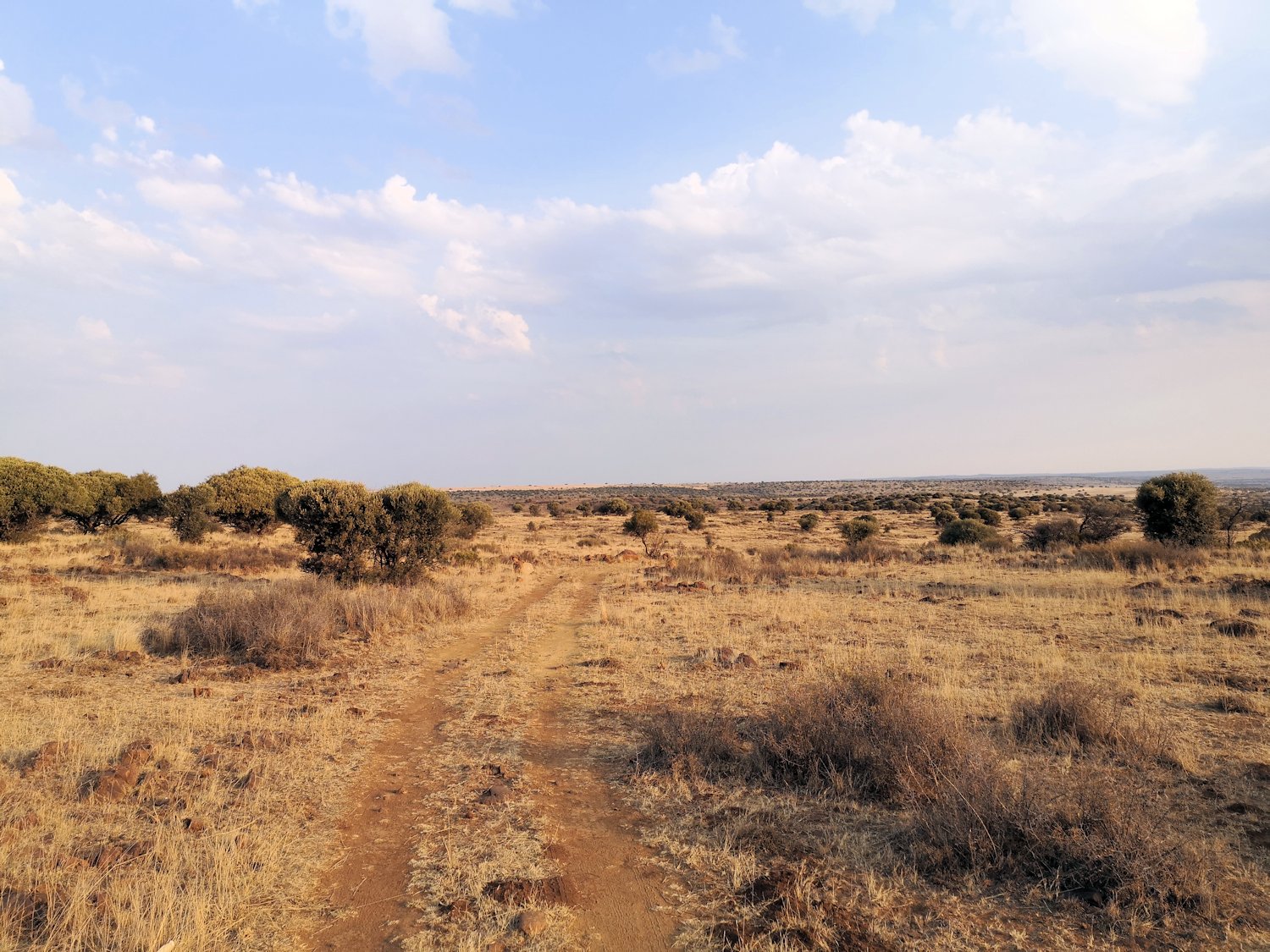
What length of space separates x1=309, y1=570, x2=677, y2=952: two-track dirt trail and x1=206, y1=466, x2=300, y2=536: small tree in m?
30.6

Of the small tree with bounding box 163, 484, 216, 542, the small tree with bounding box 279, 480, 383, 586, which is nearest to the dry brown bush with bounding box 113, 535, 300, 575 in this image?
the small tree with bounding box 163, 484, 216, 542

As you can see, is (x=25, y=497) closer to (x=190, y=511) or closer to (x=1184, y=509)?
(x=190, y=511)

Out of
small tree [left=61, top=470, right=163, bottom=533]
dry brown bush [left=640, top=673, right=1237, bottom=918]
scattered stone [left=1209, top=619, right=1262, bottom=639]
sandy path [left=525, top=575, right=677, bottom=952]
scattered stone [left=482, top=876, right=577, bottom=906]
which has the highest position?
small tree [left=61, top=470, right=163, bottom=533]

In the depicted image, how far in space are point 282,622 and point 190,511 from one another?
84.8 feet

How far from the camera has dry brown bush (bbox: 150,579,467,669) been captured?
38.1 feet

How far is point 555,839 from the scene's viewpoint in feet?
18.1

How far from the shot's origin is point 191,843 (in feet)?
16.9

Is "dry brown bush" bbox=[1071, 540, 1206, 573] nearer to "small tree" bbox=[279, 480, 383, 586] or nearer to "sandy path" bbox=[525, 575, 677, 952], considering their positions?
"sandy path" bbox=[525, 575, 677, 952]

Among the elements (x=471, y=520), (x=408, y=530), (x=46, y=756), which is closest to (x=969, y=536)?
(x=408, y=530)

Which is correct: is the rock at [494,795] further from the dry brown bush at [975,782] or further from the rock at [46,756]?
the rock at [46,756]

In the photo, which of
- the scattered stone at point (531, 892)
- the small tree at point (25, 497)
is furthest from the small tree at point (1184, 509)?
the small tree at point (25, 497)

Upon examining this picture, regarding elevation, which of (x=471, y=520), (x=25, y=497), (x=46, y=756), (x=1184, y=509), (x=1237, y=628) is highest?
(x=25, y=497)

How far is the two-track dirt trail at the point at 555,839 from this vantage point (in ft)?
14.2

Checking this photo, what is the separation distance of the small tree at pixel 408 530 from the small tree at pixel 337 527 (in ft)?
1.12
